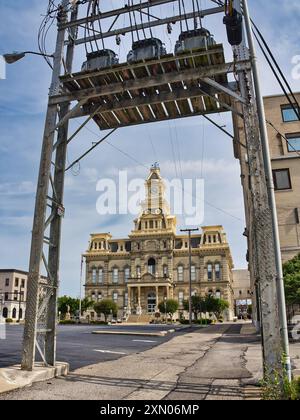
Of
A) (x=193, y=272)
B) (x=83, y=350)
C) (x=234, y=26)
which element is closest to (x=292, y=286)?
(x=83, y=350)

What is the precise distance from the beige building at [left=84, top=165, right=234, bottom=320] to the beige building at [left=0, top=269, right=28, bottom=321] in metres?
18.2

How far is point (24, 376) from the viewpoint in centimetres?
721

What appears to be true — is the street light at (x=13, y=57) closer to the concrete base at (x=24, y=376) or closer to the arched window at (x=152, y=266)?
the concrete base at (x=24, y=376)

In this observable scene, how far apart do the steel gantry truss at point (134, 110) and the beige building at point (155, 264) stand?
3245 inches

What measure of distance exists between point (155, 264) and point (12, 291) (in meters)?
39.3

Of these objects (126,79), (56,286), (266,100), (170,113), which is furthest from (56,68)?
(266,100)

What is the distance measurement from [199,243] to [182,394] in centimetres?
9428

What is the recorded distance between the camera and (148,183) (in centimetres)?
9881

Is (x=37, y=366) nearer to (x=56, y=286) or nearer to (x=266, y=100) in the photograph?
(x=56, y=286)

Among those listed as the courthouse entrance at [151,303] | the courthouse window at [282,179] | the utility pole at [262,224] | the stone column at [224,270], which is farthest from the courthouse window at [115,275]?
the utility pole at [262,224]

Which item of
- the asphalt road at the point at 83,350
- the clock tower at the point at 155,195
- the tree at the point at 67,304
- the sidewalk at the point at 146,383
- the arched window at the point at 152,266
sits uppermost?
the clock tower at the point at 155,195

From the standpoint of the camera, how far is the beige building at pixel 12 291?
97.5 metres

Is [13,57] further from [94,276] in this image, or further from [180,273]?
[94,276]

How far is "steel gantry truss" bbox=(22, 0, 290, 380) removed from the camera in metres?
7.08
